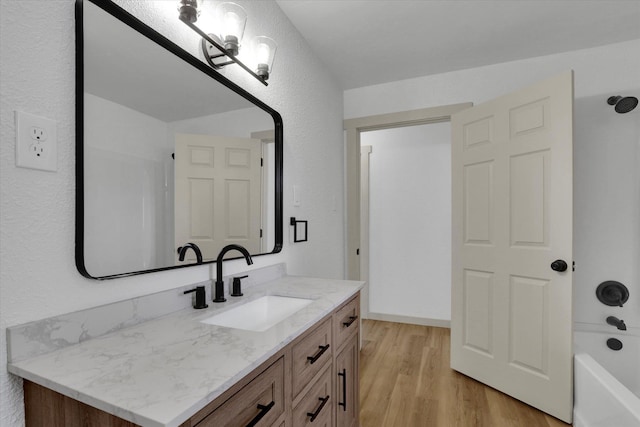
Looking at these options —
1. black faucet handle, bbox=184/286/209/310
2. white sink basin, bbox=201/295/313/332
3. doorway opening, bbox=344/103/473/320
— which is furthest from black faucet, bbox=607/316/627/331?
black faucet handle, bbox=184/286/209/310

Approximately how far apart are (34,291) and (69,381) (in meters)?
0.26

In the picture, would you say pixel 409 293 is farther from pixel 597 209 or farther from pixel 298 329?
pixel 298 329

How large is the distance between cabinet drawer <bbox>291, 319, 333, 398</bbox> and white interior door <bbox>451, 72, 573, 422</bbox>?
1474 mm

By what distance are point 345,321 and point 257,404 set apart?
697mm

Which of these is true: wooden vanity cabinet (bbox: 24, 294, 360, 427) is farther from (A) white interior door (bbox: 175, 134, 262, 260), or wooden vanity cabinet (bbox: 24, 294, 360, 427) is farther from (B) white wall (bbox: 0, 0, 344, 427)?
(A) white interior door (bbox: 175, 134, 262, 260)

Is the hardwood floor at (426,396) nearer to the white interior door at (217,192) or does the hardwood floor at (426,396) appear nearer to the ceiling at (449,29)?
the white interior door at (217,192)

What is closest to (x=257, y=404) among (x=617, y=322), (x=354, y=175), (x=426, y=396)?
(x=426, y=396)

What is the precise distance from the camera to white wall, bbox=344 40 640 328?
83.2 inches

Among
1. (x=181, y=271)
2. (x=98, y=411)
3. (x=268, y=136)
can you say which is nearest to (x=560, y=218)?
(x=268, y=136)

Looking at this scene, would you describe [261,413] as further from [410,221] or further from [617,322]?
[410,221]

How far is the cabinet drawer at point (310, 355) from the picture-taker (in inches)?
37.7

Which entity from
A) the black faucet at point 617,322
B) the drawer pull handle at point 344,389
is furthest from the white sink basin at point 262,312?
the black faucet at point 617,322

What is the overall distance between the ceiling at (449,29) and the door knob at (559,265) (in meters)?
1.49

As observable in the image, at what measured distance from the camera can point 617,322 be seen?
6.72 feet
